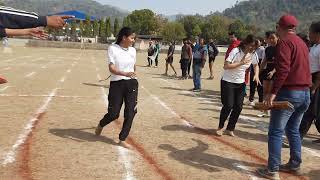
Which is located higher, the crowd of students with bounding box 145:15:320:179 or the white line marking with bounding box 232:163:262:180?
the crowd of students with bounding box 145:15:320:179

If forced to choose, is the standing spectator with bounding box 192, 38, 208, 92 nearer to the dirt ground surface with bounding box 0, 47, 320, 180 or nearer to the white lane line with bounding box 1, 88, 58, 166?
the dirt ground surface with bounding box 0, 47, 320, 180

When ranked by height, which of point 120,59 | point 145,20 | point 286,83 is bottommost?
point 286,83

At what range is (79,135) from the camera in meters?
7.61

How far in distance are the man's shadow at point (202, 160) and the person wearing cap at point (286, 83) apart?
1.69 ft

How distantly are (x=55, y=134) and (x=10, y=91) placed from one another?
5753 millimetres

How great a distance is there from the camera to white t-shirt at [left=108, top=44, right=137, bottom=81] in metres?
6.91

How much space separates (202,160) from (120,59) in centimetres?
194

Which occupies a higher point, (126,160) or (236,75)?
(236,75)

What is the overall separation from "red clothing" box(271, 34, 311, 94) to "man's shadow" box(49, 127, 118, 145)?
2.91 meters

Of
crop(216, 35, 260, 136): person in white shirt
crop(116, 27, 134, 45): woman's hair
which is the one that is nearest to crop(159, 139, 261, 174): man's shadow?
crop(216, 35, 260, 136): person in white shirt

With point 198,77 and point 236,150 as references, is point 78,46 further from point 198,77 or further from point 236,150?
point 236,150

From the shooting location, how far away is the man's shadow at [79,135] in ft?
23.9

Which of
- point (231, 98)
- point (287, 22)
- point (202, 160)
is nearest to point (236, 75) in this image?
point (231, 98)

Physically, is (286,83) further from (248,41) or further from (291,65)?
(248,41)
